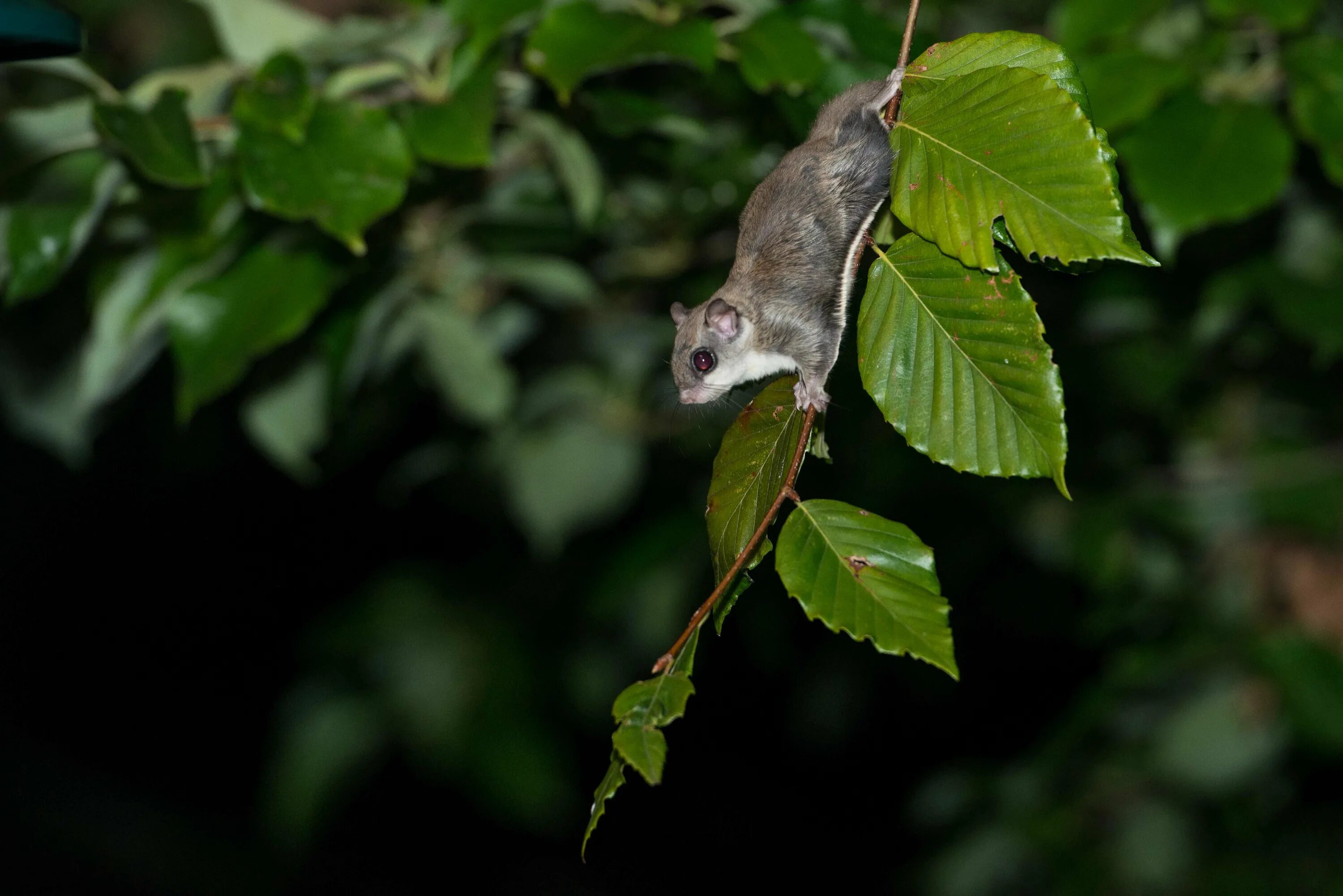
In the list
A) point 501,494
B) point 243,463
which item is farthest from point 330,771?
point 243,463

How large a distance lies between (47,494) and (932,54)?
4677 mm

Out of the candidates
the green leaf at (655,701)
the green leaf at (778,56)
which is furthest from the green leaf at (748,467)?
the green leaf at (778,56)

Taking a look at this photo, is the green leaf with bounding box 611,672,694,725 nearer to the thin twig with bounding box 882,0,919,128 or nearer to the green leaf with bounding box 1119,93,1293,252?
the thin twig with bounding box 882,0,919,128

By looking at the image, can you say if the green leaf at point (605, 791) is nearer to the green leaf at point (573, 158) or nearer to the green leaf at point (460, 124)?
the green leaf at point (460, 124)

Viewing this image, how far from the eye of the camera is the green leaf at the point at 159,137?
52.6 inches

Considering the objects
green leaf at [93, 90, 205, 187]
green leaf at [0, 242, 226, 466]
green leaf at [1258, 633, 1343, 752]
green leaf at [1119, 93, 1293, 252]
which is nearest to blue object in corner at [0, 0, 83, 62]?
green leaf at [93, 90, 205, 187]

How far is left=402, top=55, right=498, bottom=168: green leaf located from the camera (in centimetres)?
142

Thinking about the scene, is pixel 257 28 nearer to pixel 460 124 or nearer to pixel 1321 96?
pixel 460 124

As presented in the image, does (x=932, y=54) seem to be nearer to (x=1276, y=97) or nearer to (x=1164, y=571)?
(x=1276, y=97)

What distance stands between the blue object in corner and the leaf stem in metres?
0.72

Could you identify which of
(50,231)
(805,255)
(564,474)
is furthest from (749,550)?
(564,474)

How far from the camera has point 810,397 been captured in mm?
1049

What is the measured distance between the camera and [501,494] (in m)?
3.42

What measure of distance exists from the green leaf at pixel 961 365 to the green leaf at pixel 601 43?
0.55 m
